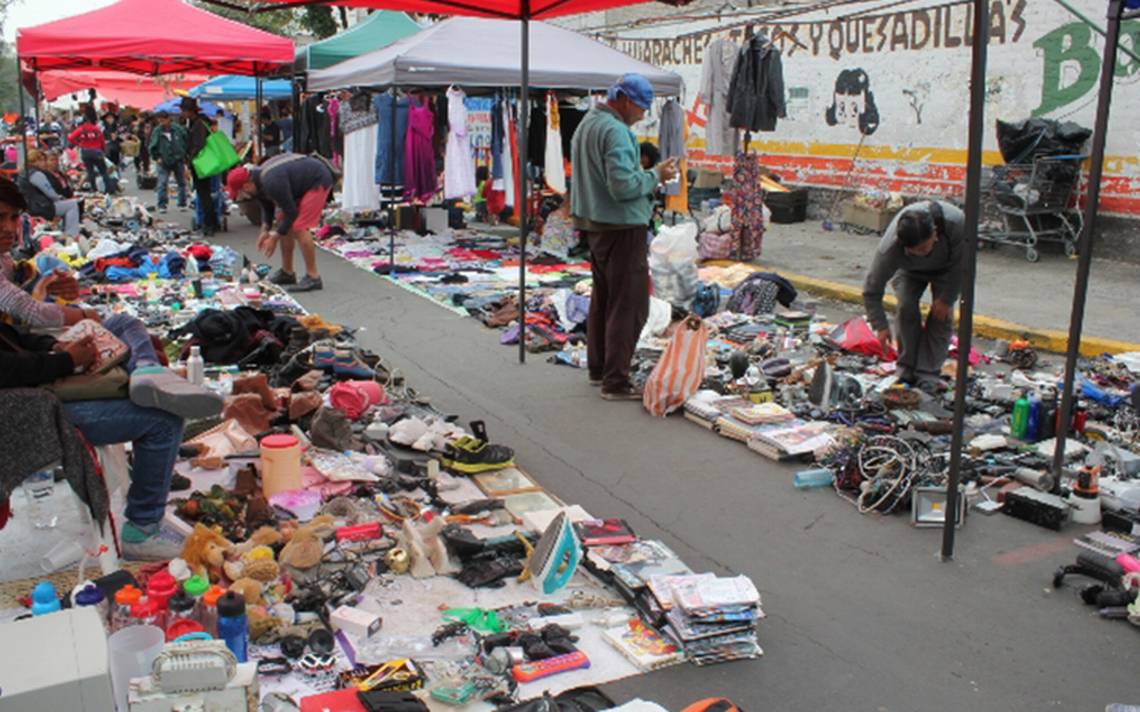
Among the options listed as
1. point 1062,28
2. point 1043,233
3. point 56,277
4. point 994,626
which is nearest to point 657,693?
point 994,626

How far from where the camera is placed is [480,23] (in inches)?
520

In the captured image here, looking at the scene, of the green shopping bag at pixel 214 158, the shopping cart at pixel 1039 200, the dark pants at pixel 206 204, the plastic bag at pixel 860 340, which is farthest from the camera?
the dark pants at pixel 206 204

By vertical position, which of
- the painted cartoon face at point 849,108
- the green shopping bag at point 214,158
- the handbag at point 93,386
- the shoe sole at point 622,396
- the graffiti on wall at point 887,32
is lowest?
the shoe sole at point 622,396

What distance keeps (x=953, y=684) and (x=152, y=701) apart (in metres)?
2.67

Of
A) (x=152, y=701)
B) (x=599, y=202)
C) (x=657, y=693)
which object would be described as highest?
(x=599, y=202)

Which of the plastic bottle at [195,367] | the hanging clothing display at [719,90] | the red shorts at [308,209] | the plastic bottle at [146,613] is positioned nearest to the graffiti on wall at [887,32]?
the hanging clothing display at [719,90]

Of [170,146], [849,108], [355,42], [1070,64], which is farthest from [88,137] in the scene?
[1070,64]

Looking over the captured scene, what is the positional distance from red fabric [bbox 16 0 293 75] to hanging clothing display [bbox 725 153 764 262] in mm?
6177

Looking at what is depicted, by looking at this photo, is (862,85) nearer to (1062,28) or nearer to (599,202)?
(1062,28)

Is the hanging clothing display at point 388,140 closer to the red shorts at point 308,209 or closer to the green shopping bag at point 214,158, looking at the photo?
the red shorts at point 308,209

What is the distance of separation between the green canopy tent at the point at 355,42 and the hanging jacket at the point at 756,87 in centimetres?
571

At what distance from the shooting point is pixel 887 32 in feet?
48.5

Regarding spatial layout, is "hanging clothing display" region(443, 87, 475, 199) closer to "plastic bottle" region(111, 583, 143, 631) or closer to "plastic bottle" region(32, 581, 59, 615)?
"plastic bottle" region(111, 583, 143, 631)

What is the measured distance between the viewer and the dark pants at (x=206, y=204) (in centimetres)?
1580
